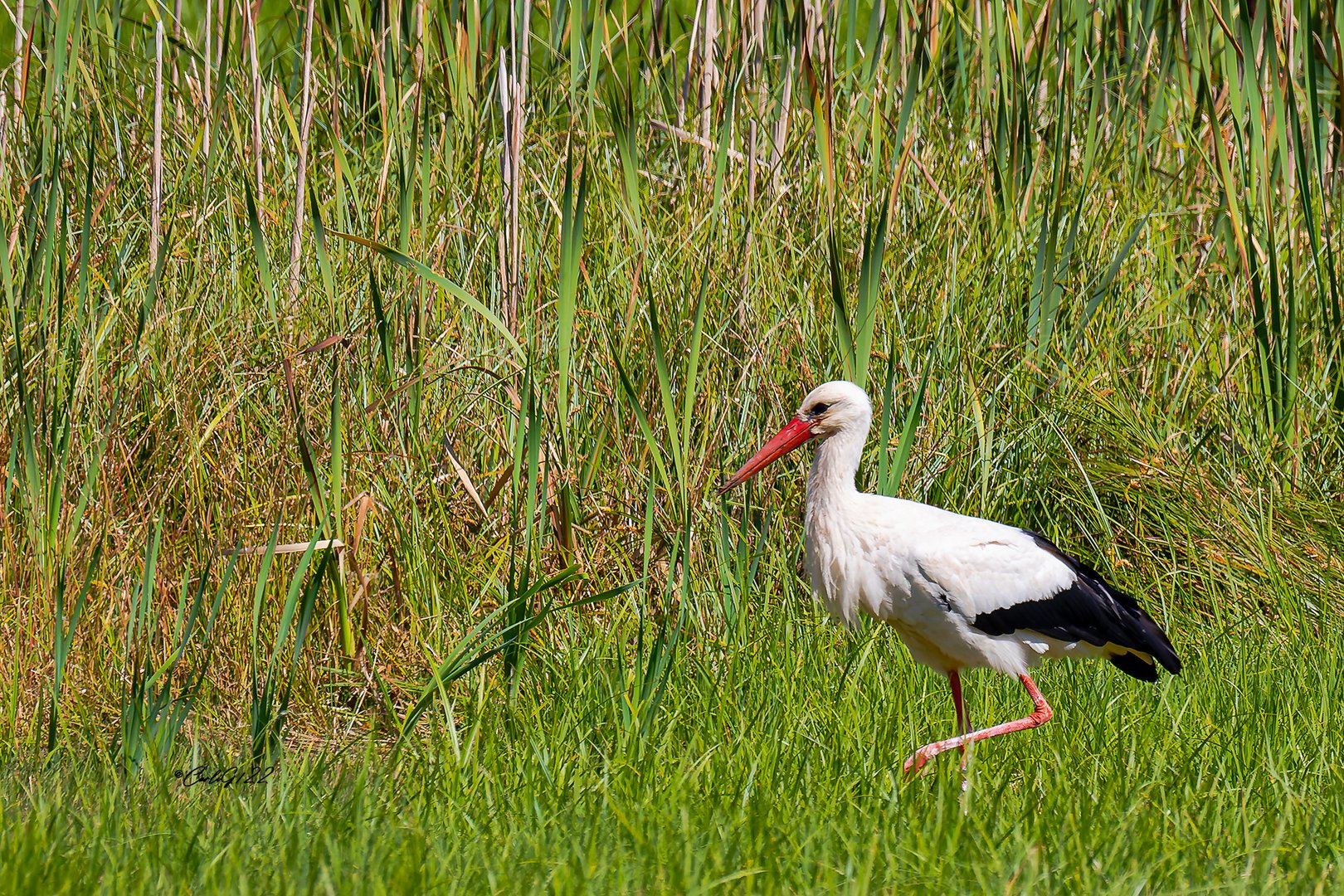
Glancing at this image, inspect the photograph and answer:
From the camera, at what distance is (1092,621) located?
364 cm

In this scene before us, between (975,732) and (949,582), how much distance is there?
1.27 feet

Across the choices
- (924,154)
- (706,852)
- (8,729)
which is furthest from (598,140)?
(706,852)

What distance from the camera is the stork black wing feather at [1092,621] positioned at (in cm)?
356

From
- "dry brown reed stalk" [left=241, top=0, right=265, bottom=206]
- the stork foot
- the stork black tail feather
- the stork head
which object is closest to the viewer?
the stork foot

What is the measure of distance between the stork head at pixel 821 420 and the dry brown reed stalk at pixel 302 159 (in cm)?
141

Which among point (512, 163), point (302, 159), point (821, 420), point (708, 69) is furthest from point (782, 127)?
point (302, 159)

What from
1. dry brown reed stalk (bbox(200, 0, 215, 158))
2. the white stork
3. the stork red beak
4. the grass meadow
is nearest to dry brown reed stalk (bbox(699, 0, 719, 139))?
the grass meadow

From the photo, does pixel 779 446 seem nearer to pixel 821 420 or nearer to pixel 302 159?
pixel 821 420

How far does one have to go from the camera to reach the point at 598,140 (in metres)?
4.73

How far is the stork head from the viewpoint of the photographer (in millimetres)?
3709

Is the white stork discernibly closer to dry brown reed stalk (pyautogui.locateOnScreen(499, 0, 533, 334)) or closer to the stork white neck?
the stork white neck

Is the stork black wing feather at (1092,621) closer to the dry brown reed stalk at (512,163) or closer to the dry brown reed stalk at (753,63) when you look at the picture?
the dry brown reed stalk at (753,63)

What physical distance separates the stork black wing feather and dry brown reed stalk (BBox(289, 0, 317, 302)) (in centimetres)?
216

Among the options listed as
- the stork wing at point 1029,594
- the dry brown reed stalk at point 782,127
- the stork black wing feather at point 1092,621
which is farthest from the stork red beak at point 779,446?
the dry brown reed stalk at point 782,127
